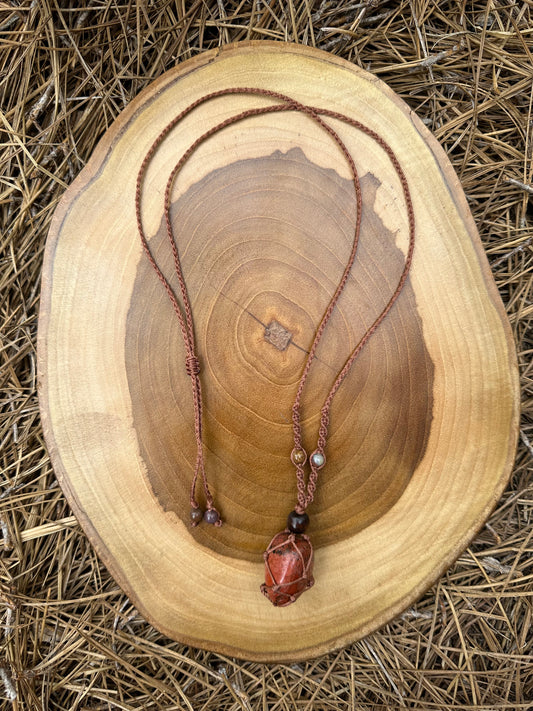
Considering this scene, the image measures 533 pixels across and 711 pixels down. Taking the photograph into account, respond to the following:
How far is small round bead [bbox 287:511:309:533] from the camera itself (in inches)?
51.3

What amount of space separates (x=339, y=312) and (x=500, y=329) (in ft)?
1.50

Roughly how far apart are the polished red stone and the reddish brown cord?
0.31ft

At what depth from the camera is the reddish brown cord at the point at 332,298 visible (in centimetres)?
132

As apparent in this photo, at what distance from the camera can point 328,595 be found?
1388 mm

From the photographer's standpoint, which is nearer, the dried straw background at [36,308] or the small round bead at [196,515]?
the small round bead at [196,515]

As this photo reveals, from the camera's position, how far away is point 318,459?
1.29 m

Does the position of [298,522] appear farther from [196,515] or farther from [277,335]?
[277,335]

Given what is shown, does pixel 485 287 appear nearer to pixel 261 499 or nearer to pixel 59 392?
pixel 261 499

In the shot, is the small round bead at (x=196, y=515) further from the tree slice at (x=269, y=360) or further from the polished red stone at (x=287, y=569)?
the polished red stone at (x=287, y=569)

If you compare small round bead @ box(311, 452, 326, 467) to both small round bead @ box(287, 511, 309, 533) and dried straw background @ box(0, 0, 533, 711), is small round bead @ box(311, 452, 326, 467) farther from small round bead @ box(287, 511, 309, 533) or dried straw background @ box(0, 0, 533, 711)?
dried straw background @ box(0, 0, 533, 711)

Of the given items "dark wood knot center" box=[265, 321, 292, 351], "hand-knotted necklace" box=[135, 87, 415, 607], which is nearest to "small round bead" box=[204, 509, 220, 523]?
"hand-knotted necklace" box=[135, 87, 415, 607]

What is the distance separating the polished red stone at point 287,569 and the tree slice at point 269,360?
86 mm

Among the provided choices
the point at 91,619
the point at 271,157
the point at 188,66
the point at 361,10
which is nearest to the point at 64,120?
the point at 188,66

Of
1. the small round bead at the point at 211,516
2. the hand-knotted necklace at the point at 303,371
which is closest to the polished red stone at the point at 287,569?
the hand-knotted necklace at the point at 303,371
